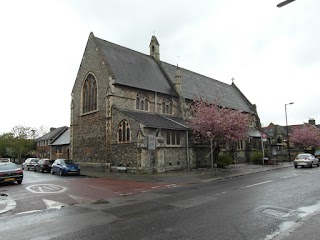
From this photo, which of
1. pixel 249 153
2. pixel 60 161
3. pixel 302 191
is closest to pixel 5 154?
pixel 60 161

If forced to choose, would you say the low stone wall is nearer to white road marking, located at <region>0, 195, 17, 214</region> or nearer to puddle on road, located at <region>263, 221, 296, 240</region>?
white road marking, located at <region>0, 195, 17, 214</region>

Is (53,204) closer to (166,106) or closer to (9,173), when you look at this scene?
(9,173)

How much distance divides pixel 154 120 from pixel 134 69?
7501 mm

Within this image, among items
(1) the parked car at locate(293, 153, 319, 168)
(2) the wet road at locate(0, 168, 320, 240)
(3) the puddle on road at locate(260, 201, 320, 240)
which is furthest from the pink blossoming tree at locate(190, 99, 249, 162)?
(3) the puddle on road at locate(260, 201, 320, 240)

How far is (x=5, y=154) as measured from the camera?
68.8 meters

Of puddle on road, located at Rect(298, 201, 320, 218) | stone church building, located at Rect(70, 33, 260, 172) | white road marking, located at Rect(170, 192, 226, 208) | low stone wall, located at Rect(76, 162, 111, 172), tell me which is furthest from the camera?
low stone wall, located at Rect(76, 162, 111, 172)

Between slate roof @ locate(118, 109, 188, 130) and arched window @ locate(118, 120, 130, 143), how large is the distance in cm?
99

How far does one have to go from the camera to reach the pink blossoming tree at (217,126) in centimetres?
2466

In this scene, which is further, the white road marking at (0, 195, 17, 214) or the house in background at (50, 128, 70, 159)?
the house in background at (50, 128, 70, 159)

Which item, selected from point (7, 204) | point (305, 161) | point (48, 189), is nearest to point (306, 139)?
point (305, 161)

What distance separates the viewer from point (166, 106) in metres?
30.5

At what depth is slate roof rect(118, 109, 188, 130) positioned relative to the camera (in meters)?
23.5

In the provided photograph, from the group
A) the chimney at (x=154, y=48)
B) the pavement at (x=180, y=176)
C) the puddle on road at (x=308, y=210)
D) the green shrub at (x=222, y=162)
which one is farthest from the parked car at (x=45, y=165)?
the puddle on road at (x=308, y=210)

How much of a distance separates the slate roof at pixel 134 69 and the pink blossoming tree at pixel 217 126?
19.9ft
